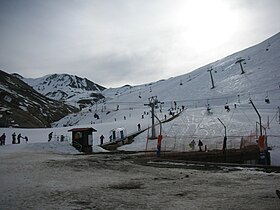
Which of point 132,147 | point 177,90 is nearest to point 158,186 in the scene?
point 132,147

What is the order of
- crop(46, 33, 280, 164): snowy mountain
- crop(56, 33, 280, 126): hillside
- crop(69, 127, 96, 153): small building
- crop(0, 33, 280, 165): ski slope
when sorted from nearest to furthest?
crop(69, 127, 96, 153): small building → crop(46, 33, 280, 164): snowy mountain → crop(0, 33, 280, 165): ski slope → crop(56, 33, 280, 126): hillside

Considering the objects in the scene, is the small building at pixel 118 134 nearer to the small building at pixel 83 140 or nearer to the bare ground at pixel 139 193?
the small building at pixel 83 140

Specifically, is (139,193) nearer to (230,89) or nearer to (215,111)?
(215,111)

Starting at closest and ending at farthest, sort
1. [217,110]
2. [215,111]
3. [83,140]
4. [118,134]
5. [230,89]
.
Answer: [83,140]
[118,134]
[215,111]
[217,110]
[230,89]

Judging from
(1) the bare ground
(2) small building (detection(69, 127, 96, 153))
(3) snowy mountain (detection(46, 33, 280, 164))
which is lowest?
(1) the bare ground

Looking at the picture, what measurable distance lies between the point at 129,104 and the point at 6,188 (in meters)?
119

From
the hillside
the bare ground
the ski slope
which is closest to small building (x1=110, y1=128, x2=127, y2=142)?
the ski slope

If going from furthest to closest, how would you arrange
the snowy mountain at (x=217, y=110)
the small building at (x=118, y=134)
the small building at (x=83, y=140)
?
the small building at (x=118, y=134) < the snowy mountain at (x=217, y=110) < the small building at (x=83, y=140)

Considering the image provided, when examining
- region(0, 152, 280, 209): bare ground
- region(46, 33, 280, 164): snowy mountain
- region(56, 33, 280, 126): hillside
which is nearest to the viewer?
region(0, 152, 280, 209): bare ground

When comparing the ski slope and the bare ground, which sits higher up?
the ski slope

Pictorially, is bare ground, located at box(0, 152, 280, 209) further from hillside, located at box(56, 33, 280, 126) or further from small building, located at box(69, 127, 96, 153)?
hillside, located at box(56, 33, 280, 126)

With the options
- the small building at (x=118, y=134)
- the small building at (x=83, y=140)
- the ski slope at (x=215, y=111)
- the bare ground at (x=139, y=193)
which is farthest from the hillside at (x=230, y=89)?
the bare ground at (x=139, y=193)

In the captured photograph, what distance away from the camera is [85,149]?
32781 mm

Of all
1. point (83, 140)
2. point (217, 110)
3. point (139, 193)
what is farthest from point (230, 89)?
point (139, 193)
